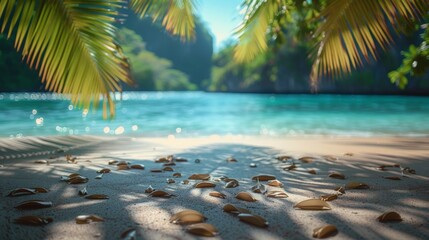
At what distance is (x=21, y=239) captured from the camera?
1521mm

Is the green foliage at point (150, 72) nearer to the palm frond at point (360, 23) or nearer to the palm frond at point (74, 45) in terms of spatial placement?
the palm frond at point (74, 45)

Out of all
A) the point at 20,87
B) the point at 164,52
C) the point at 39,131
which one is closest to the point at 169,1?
the point at 39,131

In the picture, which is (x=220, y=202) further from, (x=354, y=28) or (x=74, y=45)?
(x=354, y=28)

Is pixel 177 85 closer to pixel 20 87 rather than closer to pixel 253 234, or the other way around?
pixel 20 87

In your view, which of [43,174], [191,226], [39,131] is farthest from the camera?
[39,131]

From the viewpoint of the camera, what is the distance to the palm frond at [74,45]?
2420 millimetres

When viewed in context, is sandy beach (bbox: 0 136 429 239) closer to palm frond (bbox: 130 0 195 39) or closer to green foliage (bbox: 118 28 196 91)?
palm frond (bbox: 130 0 195 39)

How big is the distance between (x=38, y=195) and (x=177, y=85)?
11953 centimetres

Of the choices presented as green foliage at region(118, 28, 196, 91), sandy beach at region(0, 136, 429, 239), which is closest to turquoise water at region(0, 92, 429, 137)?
sandy beach at region(0, 136, 429, 239)

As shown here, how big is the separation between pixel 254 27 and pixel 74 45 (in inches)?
103

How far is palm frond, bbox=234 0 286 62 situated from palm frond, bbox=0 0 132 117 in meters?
1.81

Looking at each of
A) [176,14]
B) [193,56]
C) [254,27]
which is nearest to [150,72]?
[193,56]

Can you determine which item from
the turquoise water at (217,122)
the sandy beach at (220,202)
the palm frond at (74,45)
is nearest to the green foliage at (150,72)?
the turquoise water at (217,122)

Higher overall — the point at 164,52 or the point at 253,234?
the point at 164,52
